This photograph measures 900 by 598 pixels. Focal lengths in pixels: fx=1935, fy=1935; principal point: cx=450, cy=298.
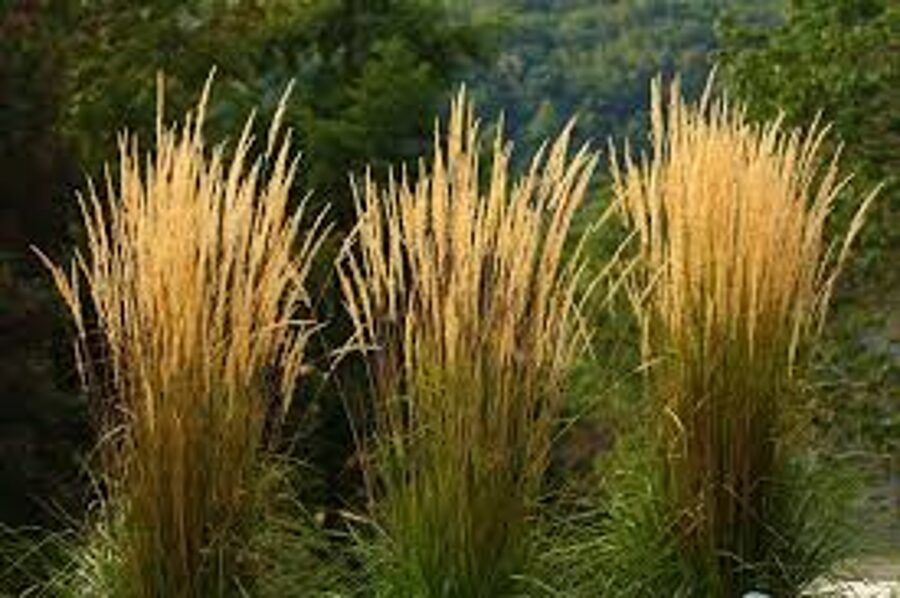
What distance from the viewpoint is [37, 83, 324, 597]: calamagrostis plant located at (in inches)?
144

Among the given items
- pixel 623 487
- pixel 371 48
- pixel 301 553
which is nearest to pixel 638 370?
pixel 623 487

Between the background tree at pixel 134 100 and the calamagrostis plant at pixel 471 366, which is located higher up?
the calamagrostis plant at pixel 471 366

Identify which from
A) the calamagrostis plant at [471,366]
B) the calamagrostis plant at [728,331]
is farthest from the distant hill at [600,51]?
the calamagrostis plant at [471,366]

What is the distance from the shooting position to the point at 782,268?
399cm

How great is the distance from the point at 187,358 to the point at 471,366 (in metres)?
0.56

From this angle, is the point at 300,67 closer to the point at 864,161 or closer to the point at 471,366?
the point at 864,161

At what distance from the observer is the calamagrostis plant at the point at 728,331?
156 inches

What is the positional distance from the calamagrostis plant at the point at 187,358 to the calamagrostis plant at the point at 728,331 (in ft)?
2.72

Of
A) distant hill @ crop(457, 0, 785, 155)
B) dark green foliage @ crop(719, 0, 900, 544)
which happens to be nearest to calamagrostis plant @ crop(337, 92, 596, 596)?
dark green foliage @ crop(719, 0, 900, 544)

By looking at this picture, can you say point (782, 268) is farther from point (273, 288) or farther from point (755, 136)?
point (273, 288)

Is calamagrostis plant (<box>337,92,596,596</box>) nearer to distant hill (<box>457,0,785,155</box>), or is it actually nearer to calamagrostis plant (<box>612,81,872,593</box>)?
calamagrostis plant (<box>612,81,872,593</box>)

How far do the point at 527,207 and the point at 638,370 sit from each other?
46 cm

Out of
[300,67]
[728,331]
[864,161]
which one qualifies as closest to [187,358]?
[728,331]

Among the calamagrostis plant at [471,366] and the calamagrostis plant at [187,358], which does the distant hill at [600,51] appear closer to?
the calamagrostis plant at [471,366]
